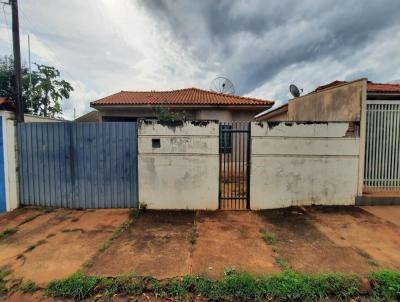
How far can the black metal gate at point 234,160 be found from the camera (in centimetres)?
507

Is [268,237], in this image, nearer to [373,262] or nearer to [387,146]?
[373,262]

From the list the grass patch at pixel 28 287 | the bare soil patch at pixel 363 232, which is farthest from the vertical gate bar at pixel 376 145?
the grass patch at pixel 28 287

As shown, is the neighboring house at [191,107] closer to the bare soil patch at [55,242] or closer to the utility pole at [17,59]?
the utility pole at [17,59]

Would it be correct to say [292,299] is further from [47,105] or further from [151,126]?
[47,105]

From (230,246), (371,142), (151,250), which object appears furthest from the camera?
(371,142)

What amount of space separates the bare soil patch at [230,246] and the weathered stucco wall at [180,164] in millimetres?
580

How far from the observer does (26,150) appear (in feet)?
17.2

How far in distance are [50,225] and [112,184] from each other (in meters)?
1.45

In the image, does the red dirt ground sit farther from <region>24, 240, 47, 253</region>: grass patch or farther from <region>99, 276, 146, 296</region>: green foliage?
<region>99, 276, 146, 296</region>: green foliage

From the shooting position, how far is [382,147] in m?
5.60

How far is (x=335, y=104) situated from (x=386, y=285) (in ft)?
15.7

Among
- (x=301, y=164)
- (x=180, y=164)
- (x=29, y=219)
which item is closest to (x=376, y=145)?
(x=301, y=164)

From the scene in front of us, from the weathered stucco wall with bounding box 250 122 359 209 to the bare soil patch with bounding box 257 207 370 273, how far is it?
25.6 inches

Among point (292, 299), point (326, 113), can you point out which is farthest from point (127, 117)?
point (292, 299)
